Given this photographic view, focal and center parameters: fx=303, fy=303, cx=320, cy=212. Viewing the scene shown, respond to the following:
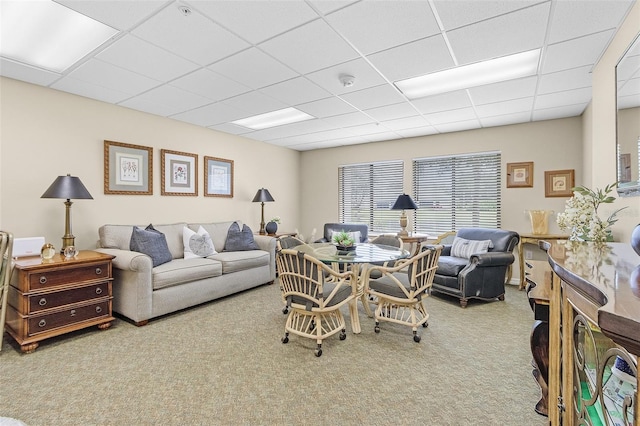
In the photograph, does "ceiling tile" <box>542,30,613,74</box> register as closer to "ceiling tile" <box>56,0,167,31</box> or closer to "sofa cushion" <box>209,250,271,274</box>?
"ceiling tile" <box>56,0,167,31</box>

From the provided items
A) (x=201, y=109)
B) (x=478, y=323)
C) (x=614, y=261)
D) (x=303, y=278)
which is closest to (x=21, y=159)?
(x=201, y=109)

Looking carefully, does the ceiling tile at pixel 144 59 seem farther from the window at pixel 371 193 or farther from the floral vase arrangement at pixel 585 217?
the window at pixel 371 193

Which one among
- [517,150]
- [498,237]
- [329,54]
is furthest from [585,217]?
[517,150]

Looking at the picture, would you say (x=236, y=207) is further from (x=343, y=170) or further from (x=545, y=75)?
(x=545, y=75)

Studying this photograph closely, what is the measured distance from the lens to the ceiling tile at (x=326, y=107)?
381 centimetres

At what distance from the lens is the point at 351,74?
302cm

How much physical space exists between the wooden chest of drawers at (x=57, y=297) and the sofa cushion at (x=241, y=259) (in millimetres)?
1313

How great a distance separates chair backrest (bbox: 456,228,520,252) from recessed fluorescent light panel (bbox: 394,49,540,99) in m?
2.22

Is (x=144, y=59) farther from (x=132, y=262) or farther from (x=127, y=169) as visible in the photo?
(x=132, y=262)

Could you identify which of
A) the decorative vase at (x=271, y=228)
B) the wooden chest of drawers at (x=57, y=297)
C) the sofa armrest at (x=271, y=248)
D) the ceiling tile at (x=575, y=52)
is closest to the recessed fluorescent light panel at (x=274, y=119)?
the decorative vase at (x=271, y=228)

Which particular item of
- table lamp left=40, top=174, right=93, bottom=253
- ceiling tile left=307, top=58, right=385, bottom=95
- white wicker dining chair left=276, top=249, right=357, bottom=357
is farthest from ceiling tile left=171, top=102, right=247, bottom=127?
white wicker dining chair left=276, top=249, right=357, bottom=357

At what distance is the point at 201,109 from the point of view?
4090mm

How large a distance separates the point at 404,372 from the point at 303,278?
1.07m

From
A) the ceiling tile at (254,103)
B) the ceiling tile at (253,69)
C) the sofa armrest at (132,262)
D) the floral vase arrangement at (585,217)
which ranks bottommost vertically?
the sofa armrest at (132,262)
